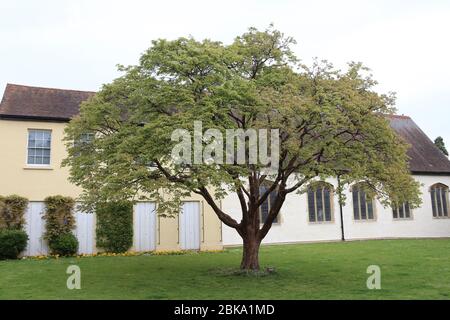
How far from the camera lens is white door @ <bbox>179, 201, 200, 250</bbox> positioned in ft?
77.9

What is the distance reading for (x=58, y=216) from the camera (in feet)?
70.5

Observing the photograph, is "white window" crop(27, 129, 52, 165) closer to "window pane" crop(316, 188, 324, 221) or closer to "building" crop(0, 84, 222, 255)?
"building" crop(0, 84, 222, 255)

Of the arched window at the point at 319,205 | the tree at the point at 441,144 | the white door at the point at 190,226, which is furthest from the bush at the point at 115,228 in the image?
the tree at the point at 441,144

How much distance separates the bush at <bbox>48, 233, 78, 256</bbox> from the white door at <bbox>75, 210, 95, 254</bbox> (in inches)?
29.6

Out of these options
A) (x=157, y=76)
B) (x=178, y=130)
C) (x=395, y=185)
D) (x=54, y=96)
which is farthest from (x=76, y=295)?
(x=54, y=96)

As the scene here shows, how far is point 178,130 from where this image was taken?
10.8 meters

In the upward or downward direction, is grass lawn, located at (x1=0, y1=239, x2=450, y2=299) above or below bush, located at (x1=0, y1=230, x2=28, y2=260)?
below

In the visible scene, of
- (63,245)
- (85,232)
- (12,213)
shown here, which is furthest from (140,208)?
(12,213)

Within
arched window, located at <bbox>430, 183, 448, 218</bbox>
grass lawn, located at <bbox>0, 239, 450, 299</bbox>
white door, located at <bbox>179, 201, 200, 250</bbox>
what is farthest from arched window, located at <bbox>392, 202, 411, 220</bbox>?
white door, located at <bbox>179, 201, 200, 250</bbox>

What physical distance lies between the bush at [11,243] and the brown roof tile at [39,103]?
19.0 feet

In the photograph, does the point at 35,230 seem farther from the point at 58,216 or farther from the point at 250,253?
the point at 250,253

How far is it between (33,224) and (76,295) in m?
12.3

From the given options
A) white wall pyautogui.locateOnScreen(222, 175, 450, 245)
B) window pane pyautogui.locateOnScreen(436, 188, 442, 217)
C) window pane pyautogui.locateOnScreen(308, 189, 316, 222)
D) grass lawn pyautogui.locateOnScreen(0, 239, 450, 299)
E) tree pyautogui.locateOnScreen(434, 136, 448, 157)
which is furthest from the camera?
tree pyautogui.locateOnScreen(434, 136, 448, 157)

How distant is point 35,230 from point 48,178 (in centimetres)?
260
